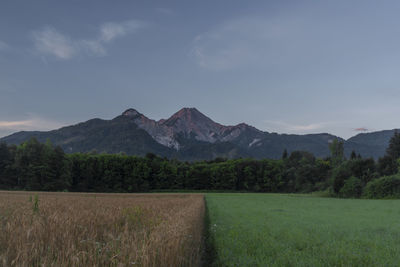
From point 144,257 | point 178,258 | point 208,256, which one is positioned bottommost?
point 208,256

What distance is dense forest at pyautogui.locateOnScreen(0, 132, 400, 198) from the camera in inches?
2242

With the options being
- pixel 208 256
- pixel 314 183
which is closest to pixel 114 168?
pixel 314 183

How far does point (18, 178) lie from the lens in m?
69.9

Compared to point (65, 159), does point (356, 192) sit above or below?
below

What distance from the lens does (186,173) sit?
89812 mm

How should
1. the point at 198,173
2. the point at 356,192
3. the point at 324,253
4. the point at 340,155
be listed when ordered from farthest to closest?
the point at 340,155 → the point at 198,173 → the point at 356,192 → the point at 324,253

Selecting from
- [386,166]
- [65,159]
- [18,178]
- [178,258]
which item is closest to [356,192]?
[386,166]

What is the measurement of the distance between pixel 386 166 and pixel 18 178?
9155cm

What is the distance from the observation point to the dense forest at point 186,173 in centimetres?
5696

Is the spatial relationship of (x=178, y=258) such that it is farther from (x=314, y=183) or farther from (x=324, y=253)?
(x=314, y=183)

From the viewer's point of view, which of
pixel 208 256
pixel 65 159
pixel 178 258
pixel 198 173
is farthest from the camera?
pixel 198 173

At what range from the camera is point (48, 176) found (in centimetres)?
7031

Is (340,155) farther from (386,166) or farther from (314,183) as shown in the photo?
(386,166)

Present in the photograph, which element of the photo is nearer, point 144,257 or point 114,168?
point 144,257
